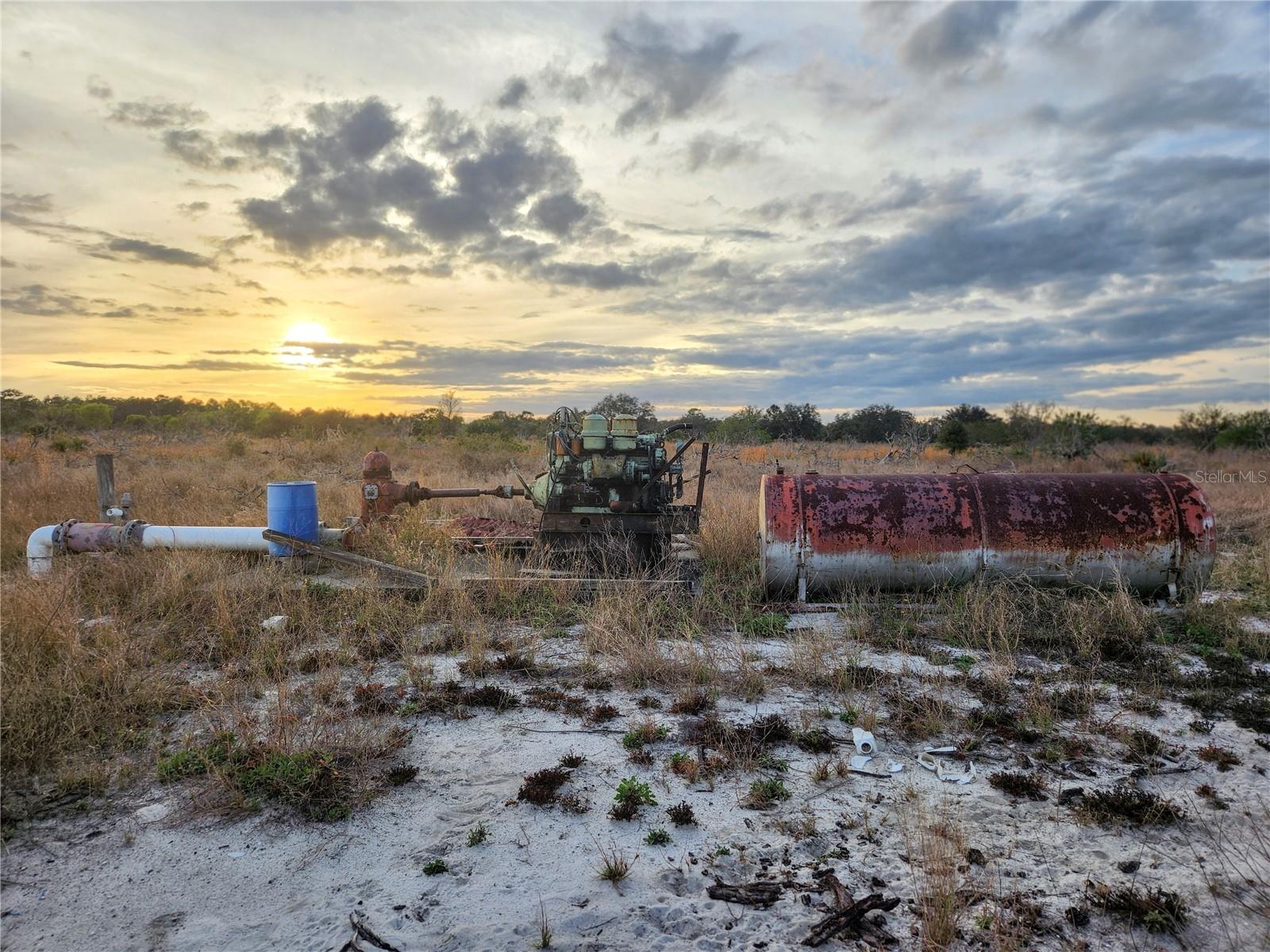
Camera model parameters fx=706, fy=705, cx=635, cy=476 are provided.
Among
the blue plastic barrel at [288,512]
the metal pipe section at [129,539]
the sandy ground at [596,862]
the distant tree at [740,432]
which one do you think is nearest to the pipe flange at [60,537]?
the metal pipe section at [129,539]

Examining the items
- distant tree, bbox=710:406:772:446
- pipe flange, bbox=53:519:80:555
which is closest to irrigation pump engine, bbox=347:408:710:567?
pipe flange, bbox=53:519:80:555

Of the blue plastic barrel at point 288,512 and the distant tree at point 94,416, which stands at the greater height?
the distant tree at point 94,416

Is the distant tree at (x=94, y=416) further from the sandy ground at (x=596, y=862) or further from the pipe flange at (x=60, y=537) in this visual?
the sandy ground at (x=596, y=862)

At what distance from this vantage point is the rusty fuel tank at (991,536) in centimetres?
607

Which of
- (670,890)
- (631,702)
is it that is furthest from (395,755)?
(670,890)

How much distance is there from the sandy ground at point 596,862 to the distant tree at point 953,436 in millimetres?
21556

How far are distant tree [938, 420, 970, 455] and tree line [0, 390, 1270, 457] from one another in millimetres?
39

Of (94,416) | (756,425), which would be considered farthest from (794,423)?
(94,416)

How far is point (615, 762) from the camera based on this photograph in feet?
12.3

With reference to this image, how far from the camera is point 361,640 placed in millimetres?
5328

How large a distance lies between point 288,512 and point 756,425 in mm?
19927

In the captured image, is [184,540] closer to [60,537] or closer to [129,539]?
[129,539]

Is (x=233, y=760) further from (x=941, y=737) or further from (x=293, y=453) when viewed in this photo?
(x=293, y=453)

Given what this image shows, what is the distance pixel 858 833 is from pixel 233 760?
3.08 metres
